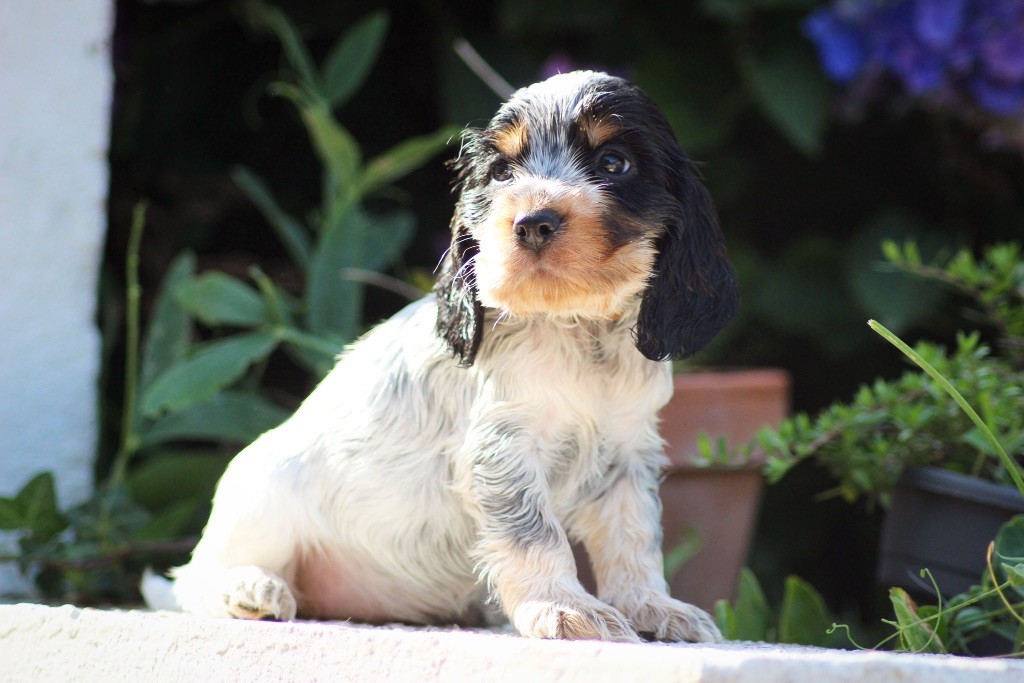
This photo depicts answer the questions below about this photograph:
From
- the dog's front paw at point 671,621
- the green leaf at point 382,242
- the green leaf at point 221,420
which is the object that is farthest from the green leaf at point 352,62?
the dog's front paw at point 671,621

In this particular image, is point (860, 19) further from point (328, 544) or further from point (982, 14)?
point (328, 544)

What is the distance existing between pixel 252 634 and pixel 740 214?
3.52m

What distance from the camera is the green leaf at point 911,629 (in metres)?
2.29

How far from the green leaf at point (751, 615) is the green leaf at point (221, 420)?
1556 mm

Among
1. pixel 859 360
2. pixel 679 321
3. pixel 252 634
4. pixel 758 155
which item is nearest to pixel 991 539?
pixel 679 321

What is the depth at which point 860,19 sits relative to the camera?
401 centimetres

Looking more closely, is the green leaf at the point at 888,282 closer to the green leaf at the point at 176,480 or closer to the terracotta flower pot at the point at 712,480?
the terracotta flower pot at the point at 712,480

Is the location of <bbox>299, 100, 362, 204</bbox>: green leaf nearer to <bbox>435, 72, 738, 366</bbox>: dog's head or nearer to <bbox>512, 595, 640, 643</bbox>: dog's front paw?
<bbox>435, 72, 738, 366</bbox>: dog's head

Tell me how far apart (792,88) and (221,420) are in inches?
94.7

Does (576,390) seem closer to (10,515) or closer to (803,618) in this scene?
(803,618)

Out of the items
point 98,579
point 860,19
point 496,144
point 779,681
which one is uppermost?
point 860,19

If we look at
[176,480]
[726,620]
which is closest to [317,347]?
[176,480]

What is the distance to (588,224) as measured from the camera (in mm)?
2029

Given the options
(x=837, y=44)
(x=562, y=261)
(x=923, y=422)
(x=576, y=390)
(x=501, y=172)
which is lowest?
(x=923, y=422)
